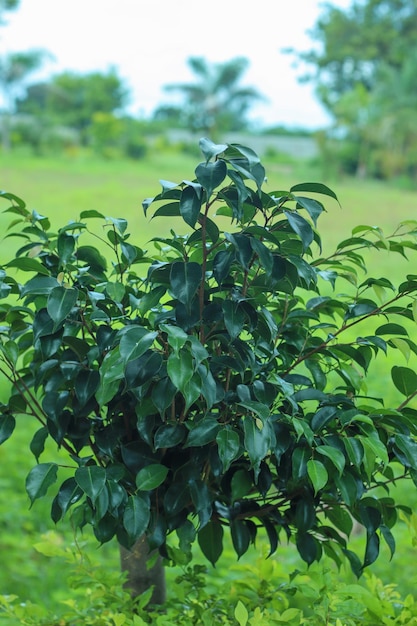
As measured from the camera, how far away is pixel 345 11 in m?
15.3

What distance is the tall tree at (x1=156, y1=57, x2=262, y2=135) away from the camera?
14602 millimetres

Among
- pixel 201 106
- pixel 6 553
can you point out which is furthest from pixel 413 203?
pixel 6 553

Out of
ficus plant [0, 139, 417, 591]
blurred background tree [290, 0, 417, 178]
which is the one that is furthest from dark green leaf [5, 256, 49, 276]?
blurred background tree [290, 0, 417, 178]

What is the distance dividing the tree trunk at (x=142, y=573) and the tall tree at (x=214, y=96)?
547 inches

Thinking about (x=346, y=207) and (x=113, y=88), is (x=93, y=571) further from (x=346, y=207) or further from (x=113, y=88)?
(x=113, y=88)

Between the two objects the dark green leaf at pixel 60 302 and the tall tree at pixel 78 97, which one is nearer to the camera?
the dark green leaf at pixel 60 302

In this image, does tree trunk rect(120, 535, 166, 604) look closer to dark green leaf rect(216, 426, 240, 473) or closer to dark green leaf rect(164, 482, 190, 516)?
dark green leaf rect(164, 482, 190, 516)

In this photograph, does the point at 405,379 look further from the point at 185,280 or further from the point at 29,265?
the point at 29,265

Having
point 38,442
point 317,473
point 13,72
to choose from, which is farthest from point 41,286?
point 13,72

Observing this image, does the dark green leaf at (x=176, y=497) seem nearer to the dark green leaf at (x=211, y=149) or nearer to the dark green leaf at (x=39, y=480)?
the dark green leaf at (x=39, y=480)

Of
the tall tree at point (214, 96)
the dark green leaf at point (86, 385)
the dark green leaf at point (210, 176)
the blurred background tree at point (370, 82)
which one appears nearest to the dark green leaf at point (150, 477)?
the dark green leaf at point (86, 385)

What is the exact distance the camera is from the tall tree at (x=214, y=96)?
47.9 feet

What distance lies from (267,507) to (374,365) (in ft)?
9.24

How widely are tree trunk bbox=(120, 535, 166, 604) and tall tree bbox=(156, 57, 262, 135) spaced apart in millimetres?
13883
